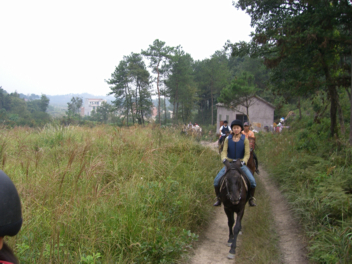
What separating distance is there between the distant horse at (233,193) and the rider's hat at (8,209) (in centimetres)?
438

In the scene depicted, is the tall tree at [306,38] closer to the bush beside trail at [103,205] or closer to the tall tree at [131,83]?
the bush beside trail at [103,205]

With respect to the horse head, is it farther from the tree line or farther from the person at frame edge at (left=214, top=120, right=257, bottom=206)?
the tree line

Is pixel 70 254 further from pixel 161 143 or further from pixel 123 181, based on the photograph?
pixel 161 143

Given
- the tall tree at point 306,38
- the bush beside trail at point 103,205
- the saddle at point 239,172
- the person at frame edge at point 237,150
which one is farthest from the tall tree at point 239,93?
the saddle at point 239,172

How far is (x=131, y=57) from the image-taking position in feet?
146

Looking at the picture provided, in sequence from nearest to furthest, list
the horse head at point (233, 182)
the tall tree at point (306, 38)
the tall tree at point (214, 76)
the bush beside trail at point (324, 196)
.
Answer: the bush beside trail at point (324, 196) → the horse head at point (233, 182) → the tall tree at point (306, 38) → the tall tree at point (214, 76)

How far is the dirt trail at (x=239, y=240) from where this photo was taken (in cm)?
495

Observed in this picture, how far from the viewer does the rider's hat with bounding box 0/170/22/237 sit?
1.26 m

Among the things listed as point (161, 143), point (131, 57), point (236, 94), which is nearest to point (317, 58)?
point (161, 143)

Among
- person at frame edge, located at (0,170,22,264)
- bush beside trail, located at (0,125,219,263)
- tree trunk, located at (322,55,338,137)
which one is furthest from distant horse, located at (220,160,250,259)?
tree trunk, located at (322,55,338,137)

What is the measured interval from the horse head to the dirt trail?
1141mm

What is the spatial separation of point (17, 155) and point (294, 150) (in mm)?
10474

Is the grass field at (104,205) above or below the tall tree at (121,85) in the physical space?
below

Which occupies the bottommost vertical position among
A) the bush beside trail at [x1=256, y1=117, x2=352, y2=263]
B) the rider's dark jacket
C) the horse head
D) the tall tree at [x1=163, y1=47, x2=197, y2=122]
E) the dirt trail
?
the dirt trail
